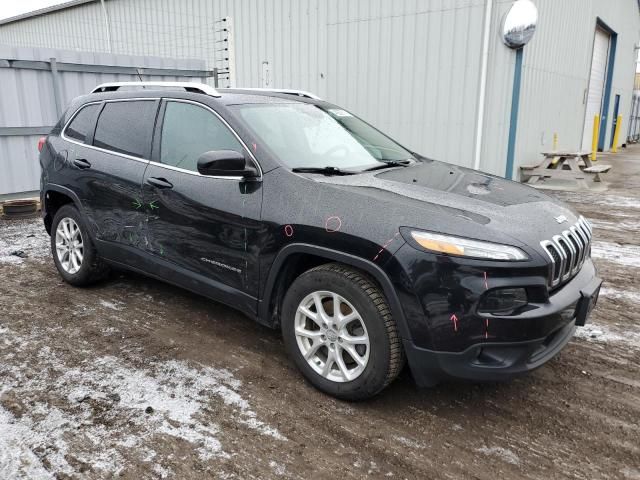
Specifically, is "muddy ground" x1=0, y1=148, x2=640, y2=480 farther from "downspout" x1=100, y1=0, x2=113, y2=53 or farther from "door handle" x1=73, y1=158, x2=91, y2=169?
"downspout" x1=100, y1=0, x2=113, y2=53

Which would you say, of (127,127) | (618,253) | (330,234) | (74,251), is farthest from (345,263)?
(618,253)

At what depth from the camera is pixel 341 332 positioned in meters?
2.72

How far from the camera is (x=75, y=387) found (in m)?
2.94

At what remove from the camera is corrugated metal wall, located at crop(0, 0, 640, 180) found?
9.25 m

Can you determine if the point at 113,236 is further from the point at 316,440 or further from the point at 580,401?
the point at 580,401

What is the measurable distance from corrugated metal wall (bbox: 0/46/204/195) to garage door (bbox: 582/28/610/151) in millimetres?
15001

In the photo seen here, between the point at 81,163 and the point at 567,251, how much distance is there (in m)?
3.62

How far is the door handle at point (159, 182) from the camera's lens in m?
3.45

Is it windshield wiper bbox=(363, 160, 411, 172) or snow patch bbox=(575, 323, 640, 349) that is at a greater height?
windshield wiper bbox=(363, 160, 411, 172)

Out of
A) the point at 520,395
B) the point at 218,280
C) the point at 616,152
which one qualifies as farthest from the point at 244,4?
the point at 616,152

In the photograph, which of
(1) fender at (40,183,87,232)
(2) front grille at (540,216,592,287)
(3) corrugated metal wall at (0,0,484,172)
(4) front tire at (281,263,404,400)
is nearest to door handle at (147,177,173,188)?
(1) fender at (40,183,87,232)

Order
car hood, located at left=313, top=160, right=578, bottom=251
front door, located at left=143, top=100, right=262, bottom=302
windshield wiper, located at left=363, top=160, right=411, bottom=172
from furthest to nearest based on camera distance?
windshield wiper, located at left=363, top=160, right=411, bottom=172, front door, located at left=143, top=100, right=262, bottom=302, car hood, located at left=313, top=160, right=578, bottom=251

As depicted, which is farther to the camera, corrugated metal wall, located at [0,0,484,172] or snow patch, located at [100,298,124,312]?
corrugated metal wall, located at [0,0,484,172]

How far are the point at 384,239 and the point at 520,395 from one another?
1.30 meters
